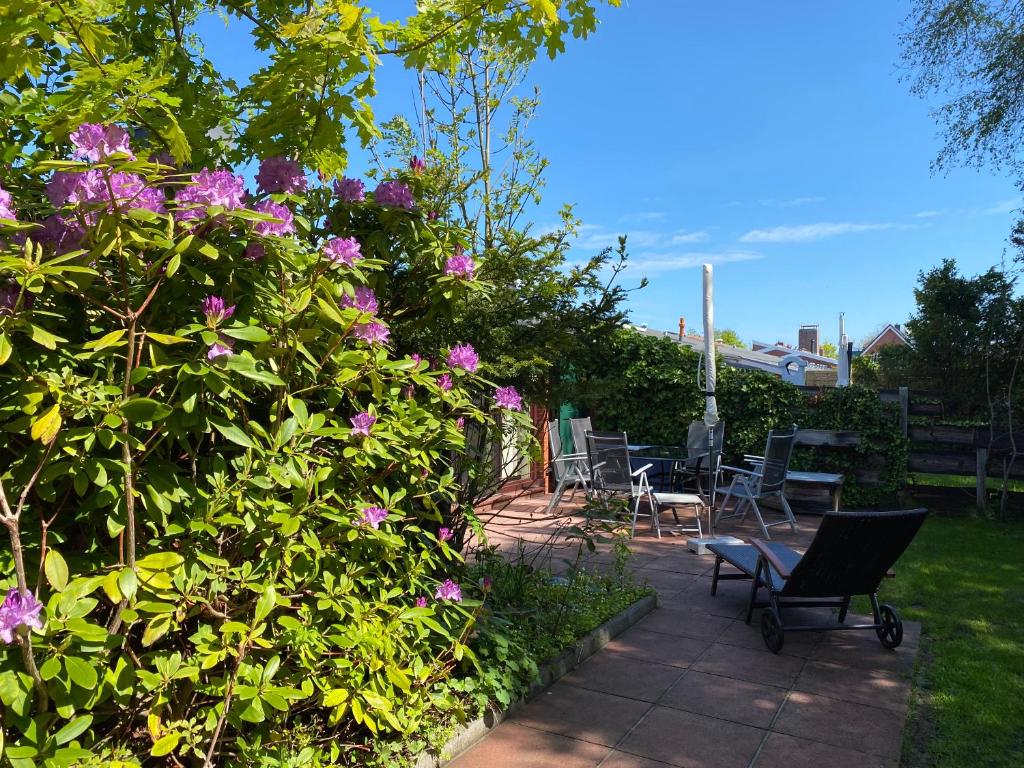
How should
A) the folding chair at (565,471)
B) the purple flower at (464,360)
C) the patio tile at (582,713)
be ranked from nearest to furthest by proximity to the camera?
the purple flower at (464,360) < the patio tile at (582,713) < the folding chair at (565,471)

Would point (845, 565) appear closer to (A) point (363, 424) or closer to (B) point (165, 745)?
(A) point (363, 424)

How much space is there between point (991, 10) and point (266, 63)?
945 cm

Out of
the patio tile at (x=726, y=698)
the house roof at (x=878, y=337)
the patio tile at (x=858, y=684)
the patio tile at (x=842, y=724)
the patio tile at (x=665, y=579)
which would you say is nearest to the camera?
the patio tile at (x=842, y=724)

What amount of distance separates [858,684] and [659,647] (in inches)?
42.0

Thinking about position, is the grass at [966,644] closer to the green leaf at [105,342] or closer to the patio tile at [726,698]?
the patio tile at [726,698]

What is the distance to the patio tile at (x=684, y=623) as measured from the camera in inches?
171

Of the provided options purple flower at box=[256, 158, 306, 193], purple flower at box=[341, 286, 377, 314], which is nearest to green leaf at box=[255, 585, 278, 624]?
purple flower at box=[341, 286, 377, 314]

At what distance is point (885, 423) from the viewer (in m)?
8.68

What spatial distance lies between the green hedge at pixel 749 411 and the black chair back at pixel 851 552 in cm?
390

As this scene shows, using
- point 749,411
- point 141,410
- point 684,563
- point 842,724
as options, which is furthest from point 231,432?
point 749,411

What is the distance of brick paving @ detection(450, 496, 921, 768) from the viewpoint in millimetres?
2848

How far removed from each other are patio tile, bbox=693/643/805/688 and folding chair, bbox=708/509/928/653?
0.37ft

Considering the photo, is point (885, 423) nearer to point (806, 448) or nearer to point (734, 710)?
point (806, 448)

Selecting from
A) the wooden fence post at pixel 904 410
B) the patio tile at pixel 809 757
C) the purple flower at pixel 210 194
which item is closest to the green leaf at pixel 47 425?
the purple flower at pixel 210 194
